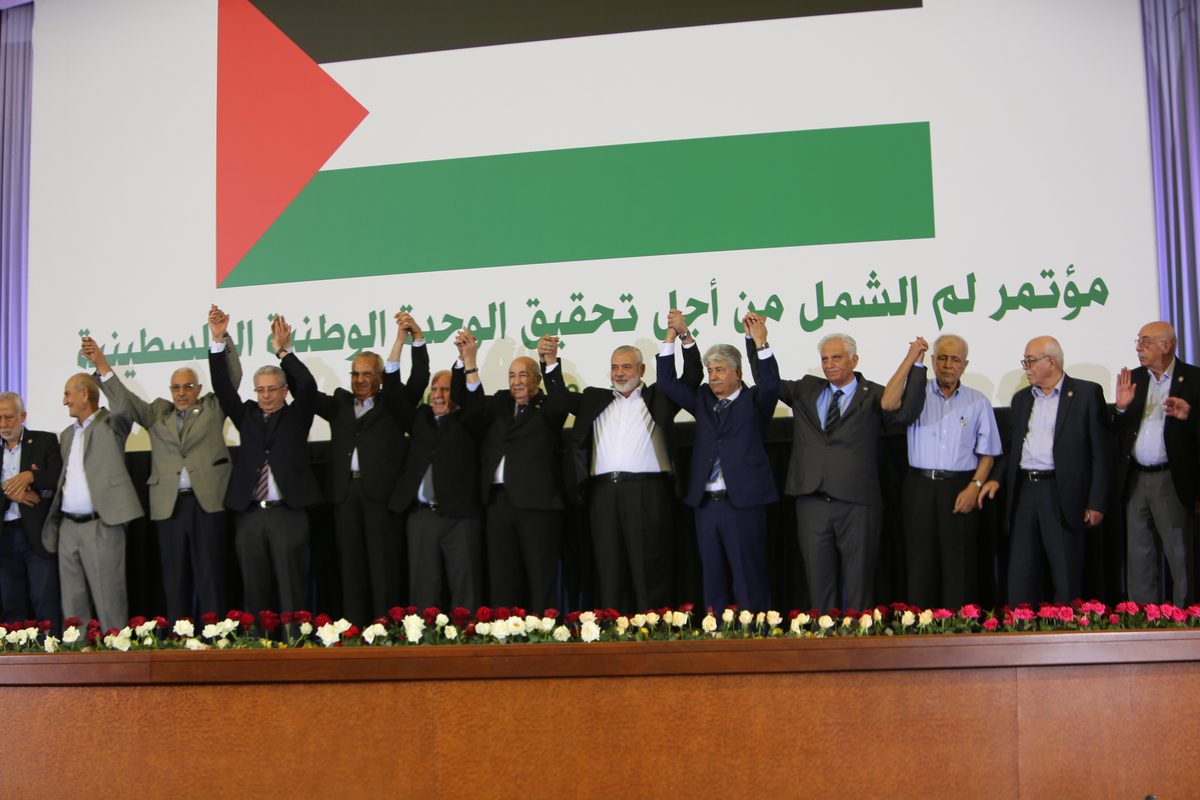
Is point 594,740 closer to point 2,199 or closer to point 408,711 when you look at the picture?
point 408,711

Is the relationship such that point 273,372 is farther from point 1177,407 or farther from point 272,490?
point 1177,407

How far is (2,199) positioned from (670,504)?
392 cm

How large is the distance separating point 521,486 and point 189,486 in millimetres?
1416

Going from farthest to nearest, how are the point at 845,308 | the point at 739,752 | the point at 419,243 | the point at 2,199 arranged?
the point at 2,199 < the point at 419,243 < the point at 845,308 < the point at 739,752

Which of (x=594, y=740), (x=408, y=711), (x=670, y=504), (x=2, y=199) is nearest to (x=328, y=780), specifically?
(x=408, y=711)

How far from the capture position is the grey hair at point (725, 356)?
4.44 m

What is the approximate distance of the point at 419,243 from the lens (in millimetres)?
5438

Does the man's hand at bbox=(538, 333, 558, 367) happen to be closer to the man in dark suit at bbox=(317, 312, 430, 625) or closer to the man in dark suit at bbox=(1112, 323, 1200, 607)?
the man in dark suit at bbox=(317, 312, 430, 625)

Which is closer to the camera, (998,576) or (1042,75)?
(998,576)

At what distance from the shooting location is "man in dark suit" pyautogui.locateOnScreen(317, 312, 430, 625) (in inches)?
185

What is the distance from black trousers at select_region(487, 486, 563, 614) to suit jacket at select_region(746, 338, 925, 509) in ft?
3.12

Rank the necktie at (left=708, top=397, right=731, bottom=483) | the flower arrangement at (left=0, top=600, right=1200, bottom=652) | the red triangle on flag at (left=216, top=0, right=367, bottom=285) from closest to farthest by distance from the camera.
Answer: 1. the flower arrangement at (left=0, top=600, right=1200, bottom=652)
2. the necktie at (left=708, top=397, right=731, bottom=483)
3. the red triangle on flag at (left=216, top=0, right=367, bottom=285)

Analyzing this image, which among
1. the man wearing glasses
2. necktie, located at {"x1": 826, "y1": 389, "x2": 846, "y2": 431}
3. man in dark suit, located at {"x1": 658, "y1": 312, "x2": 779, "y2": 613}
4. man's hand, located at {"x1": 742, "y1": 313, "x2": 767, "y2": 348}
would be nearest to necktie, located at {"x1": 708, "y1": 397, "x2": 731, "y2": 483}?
man in dark suit, located at {"x1": 658, "y1": 312, "x2": 779, "y2": 613}

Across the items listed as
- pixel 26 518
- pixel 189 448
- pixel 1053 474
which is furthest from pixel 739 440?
pixel 26 518
